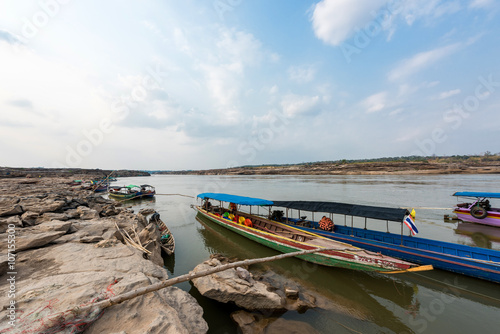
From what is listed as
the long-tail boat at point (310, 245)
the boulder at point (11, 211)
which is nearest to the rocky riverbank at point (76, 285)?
the boulder at point (11, 211)

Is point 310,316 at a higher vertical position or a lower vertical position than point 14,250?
lower

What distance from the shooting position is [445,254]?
339 inches

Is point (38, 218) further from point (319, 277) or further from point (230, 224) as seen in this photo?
point (319, 277)

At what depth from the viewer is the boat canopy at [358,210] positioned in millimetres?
9695

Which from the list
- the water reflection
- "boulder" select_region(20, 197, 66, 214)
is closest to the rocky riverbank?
"boulder" select_region(20, 197, 66, 214)

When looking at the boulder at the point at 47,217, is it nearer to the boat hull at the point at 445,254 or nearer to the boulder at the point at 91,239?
the boulder at the point at 91,239

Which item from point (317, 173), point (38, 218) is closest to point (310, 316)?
point (38, 218)

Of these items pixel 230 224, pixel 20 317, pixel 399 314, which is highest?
pixel 20 317

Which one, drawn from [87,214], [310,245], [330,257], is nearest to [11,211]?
[87,214]

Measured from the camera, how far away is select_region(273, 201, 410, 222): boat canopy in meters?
9.70

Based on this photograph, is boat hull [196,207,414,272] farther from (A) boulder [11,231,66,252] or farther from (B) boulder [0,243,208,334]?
(A) boulder [11,231,66,252]

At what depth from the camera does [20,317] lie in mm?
3908

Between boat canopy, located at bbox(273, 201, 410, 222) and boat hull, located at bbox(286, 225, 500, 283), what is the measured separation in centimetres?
147

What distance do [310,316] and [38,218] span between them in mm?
15151
